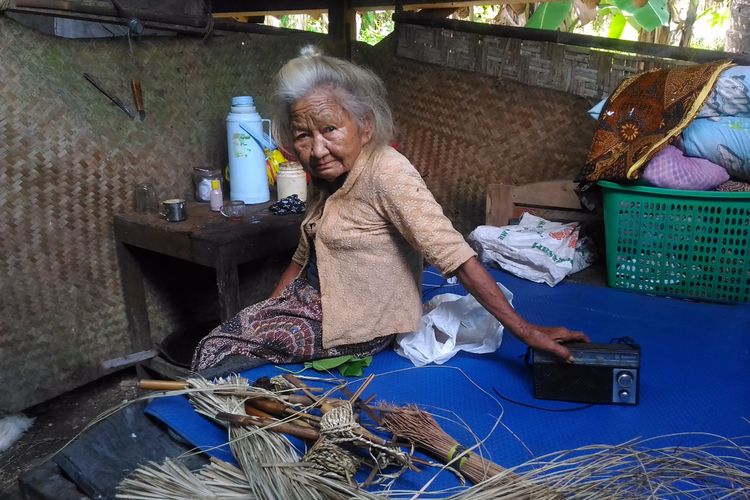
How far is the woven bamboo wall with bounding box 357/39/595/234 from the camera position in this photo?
321cm

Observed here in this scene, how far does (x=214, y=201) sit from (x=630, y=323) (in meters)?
1.86

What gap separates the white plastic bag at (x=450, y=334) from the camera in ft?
6.37

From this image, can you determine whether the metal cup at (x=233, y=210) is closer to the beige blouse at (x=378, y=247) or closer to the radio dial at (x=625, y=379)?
the beige blouse at (x=378, y=247)

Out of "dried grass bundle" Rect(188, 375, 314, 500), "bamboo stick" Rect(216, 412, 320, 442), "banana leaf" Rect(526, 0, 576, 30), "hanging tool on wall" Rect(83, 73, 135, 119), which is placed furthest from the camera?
"banana leaf" Rect(526, 0, 576, 30)

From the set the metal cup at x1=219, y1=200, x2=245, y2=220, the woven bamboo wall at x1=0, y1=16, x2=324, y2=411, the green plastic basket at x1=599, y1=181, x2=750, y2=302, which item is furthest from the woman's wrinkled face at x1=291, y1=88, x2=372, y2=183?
the woven bamboo wall at x1=0, y1=16, x2=324, y2=411

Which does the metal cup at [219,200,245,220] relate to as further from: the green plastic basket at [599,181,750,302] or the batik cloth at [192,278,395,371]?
the green plastic basket at [599,181,750,302]

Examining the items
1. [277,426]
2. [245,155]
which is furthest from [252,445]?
[245,155]

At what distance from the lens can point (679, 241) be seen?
2.49m

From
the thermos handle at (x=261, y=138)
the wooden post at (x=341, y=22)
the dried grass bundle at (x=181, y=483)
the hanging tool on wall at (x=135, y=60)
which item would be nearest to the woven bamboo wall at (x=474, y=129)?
the wooden post at (x=341, y=22)

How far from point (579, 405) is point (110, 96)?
2.31 m

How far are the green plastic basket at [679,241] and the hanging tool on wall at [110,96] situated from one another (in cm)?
211

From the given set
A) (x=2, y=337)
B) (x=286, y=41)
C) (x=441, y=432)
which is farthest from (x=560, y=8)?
(x=2, y=337)

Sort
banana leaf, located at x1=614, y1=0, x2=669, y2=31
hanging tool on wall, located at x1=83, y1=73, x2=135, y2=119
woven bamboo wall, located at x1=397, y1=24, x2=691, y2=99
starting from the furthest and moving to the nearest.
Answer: banana leaf, located at x1=614, y1=0, x2=669, y2=31, woven bamboo wall, located at x1=397, y1=24, x2=691, y2=99, hanging tool on wall, located at x1=83, y1=73, x2=135, y2=119

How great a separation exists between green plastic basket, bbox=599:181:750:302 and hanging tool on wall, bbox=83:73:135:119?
2.11 meters
